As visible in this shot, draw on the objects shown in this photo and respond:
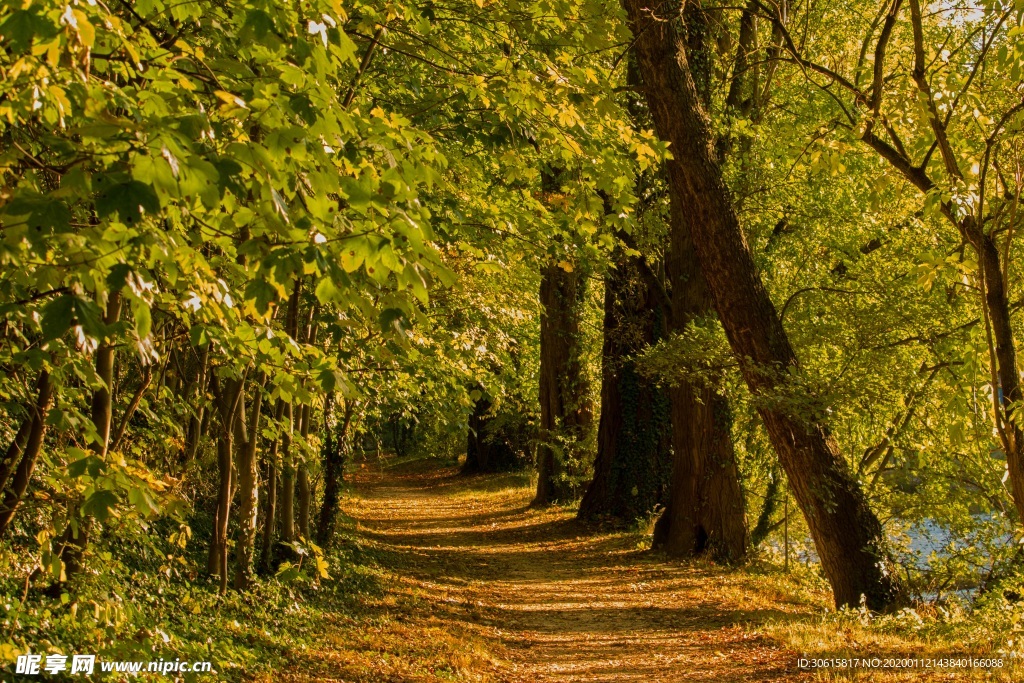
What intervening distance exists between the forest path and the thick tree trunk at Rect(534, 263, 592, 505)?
103cm

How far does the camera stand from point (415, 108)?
7.02 meters

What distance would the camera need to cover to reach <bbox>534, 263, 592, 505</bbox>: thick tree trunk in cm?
1847

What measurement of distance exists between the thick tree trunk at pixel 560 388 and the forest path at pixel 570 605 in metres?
1.03

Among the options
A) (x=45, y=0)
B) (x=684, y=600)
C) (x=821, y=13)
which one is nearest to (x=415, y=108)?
(x=45, y=0)

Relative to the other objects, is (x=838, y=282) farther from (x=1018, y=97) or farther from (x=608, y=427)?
(x=1018, y=97)

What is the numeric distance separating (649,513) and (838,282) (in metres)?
6.35

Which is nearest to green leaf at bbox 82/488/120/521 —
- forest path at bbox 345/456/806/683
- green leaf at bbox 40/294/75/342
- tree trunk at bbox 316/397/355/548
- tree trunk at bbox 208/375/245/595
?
green leaf at bbox 40/294/75/342

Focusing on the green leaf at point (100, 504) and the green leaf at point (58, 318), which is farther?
the green leaf at point (100, 504)

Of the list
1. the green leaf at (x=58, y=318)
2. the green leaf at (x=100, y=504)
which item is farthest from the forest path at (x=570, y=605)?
the green leaf at (x=58, y=318)

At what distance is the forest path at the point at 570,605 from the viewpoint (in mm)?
8102

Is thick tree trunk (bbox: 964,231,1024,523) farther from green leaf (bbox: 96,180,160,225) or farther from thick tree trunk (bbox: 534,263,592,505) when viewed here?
thick tree trunk (bbox: 534,263,592,505)

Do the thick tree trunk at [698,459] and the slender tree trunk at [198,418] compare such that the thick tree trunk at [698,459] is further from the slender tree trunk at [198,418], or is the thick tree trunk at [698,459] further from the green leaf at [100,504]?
the green leaf at [100,504]

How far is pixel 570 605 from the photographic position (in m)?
11.2

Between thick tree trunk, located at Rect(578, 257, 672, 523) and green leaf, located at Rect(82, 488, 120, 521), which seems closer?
green leaf, located at Rect(82, 488, 120, 521)
